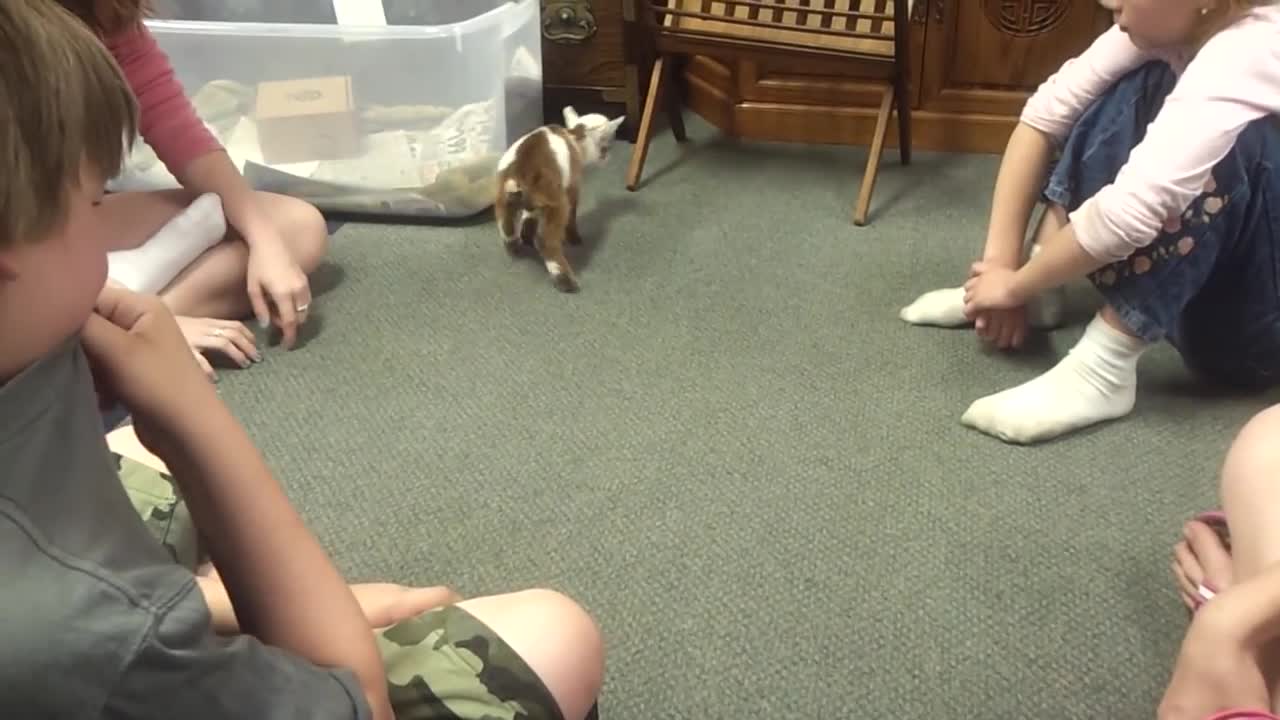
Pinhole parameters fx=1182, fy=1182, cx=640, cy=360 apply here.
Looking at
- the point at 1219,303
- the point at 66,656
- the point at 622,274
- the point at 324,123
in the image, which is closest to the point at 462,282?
the point at 622,274

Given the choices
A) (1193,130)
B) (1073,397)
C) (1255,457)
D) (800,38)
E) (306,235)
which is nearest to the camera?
(1255,457)

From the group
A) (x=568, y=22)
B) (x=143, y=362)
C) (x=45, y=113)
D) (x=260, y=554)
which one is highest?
(x=45, y=113)

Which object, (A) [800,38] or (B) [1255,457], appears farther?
(A) [800,38]

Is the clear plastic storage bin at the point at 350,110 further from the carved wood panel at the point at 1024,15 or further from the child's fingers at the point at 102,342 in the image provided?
the child's fingers at the point at 102,342

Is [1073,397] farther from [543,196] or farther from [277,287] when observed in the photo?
[277,287]

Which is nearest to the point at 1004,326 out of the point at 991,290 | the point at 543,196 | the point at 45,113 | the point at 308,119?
the point at 991,290

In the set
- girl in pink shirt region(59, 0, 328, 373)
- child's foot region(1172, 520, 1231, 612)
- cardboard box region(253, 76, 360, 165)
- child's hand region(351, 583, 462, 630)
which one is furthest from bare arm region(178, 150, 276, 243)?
child's foot region(1172, 520, 1231, 612)

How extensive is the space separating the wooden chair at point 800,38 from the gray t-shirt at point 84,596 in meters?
1.42

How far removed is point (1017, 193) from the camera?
1453 mm

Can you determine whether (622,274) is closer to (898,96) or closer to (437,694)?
(898,96)

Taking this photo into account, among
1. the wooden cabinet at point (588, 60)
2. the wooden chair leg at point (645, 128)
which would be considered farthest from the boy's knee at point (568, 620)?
the wooden cabinet at point (588, 60)

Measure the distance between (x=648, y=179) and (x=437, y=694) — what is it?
4.54ft

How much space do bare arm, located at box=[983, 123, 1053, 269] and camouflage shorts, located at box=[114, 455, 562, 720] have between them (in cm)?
92

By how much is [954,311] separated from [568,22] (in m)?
0.91
